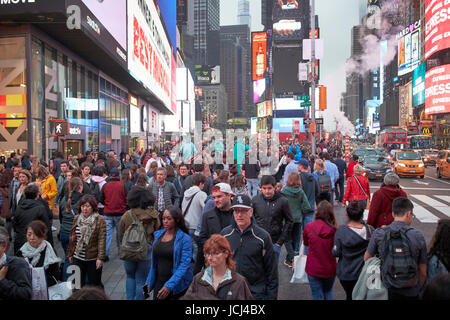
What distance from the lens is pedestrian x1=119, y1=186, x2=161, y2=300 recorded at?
5.45m

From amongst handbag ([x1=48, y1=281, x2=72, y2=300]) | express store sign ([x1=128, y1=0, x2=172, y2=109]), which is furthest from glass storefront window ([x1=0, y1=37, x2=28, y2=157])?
handbag ([x1=48, y1=281, x2=72, y2=300])

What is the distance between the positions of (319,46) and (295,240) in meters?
18.8

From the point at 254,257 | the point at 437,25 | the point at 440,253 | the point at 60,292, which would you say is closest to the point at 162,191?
the point at 60,292

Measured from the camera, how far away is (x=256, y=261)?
4117mm

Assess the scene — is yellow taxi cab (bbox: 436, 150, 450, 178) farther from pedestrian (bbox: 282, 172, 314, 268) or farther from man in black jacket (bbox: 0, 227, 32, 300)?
man in black jacket (bbox: 0, 227, 32, 300)

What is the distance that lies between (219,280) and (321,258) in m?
1.98

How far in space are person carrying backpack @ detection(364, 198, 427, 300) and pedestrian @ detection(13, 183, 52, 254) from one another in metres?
5.08

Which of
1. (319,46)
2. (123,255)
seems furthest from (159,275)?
(319,46)

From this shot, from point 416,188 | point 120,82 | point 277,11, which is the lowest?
point 416,188

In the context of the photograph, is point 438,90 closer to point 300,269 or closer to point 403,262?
point 300,269

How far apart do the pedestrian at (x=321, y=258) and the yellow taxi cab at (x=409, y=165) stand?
72.0 ft

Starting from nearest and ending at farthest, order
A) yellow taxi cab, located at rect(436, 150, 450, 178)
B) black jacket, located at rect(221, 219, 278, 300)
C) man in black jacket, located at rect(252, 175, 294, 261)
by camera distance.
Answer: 1. black jacket, located at rect(221, 219, 278, 300)
2. man in black jacket, located at rect(252, 175, 294, 261)
3. yellow taxi cab, located at rect(436, 150, 450, 178)

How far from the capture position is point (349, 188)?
9.54 meters
